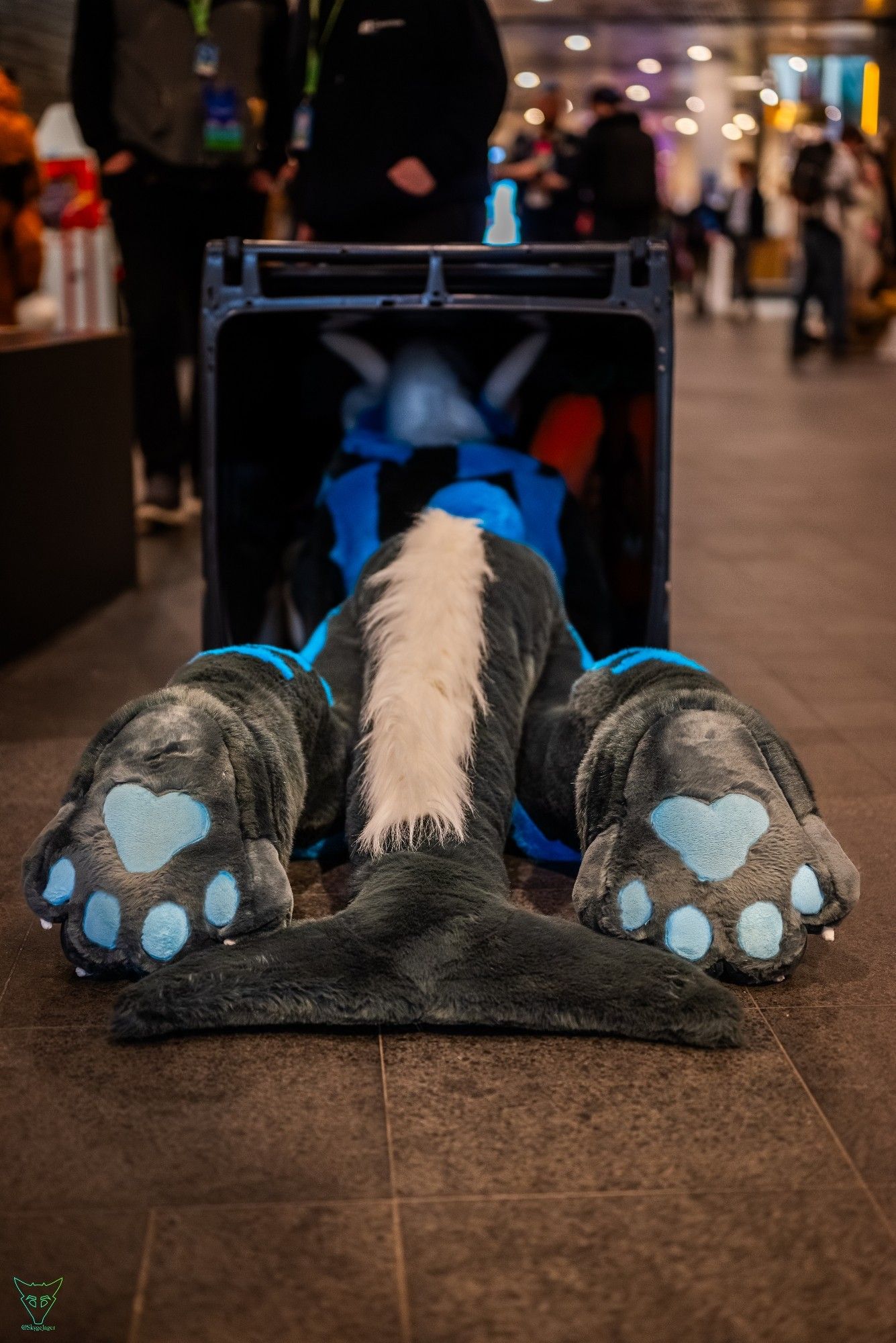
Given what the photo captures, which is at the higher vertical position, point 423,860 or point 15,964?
point 423,860

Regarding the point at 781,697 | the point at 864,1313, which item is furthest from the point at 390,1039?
the point at 781,697

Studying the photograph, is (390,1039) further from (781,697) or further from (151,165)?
(151,165)

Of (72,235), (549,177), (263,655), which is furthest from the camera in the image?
(549,177)

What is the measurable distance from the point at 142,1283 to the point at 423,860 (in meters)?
0.71

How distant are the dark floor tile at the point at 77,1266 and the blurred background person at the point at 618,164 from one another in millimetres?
8222

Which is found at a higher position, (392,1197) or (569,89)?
(569,89)

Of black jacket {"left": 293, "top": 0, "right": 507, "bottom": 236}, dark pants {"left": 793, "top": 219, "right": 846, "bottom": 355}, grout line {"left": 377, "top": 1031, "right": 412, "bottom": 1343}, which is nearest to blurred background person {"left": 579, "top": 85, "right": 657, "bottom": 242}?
dark pants {"left": 793, "top": 219, "right": 846, "bottom": 355}

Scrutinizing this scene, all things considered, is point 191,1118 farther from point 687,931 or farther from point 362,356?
point 362,356

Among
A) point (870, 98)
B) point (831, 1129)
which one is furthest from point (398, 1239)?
point (870, 98)

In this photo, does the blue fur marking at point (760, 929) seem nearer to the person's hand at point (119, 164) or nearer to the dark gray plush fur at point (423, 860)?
the dark gray plush fur at point (423, 860)

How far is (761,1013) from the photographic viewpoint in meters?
1.96

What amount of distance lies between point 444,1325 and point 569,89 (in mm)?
24777

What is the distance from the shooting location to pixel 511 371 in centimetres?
308

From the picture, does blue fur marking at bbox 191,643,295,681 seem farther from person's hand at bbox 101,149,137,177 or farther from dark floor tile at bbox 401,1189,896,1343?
person's hand at bbox 101,149,137,177
